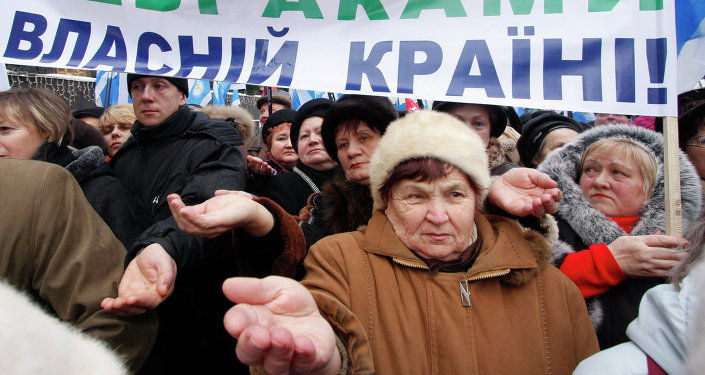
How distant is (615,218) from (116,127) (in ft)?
12.3

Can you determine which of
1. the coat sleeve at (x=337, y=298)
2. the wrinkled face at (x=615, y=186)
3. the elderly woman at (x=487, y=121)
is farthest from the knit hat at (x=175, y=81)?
the wrinkled face at (x=615, y=186)

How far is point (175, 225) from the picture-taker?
192cm

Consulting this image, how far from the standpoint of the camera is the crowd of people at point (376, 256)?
1.23 metres

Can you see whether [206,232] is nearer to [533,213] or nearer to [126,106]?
[533,213]

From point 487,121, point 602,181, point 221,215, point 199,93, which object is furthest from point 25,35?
point 199,93

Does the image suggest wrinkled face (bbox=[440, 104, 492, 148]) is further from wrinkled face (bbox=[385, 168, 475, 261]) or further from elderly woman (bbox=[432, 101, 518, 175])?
wrinkled face (bbox=[385, 168, 475, 261])

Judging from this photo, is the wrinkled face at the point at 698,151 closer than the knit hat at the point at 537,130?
Yes

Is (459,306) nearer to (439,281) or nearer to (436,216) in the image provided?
(439,281)

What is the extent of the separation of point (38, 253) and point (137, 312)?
0.36 metres

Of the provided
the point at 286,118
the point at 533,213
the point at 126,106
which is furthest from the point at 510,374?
the point at 126,106

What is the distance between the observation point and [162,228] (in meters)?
1.90

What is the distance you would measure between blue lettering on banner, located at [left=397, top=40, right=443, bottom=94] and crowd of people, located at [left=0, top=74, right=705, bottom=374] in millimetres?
202

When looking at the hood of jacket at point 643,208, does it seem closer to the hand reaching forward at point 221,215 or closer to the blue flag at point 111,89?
the hand reaching forward at point 221,215

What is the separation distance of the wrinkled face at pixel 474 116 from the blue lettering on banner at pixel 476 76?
0.49 m
